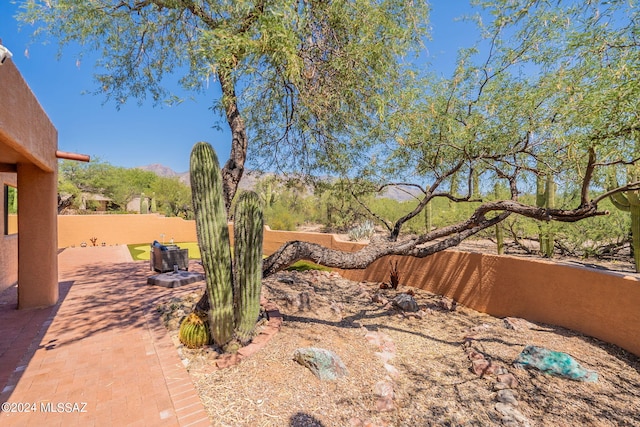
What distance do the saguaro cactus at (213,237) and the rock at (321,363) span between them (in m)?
1.14

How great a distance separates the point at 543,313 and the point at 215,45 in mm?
7810

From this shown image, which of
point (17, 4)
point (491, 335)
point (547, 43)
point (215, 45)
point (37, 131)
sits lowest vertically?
point (491, 335)

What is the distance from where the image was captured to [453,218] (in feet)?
43.4

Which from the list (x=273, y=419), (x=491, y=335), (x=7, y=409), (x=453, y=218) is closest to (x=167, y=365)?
(x=7, y=409)

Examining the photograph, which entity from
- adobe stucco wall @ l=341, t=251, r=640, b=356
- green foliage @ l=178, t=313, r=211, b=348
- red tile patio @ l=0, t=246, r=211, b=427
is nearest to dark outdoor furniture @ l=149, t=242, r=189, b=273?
red tile patio @ l=0, t=246, r=211, b=427

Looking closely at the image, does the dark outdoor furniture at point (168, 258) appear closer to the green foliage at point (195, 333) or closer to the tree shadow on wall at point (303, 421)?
the green foliage at point (195, 333)

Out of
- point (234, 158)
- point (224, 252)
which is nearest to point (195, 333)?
point (224, 252)

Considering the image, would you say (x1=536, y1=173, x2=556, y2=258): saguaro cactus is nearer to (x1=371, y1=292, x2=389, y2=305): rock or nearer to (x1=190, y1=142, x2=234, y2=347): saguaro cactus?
(x1=371, y1=292, x2=389, y2=305): rock

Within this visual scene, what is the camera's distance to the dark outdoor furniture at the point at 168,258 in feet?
30.7

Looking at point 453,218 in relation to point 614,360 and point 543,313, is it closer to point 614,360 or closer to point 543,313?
point 543,313

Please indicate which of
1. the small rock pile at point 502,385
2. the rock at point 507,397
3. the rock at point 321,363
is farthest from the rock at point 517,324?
the rock at point 321,363

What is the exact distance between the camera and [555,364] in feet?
13.8

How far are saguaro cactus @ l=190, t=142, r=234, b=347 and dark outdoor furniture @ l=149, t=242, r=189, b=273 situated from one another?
5.96m

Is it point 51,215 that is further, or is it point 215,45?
point 51,215
